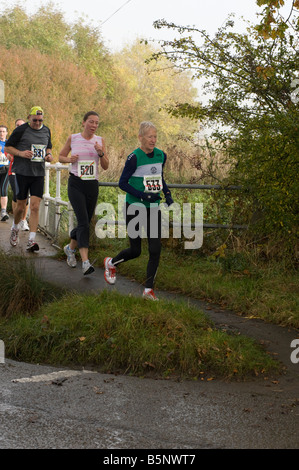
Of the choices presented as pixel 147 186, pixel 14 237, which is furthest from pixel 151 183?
pixel 14 237

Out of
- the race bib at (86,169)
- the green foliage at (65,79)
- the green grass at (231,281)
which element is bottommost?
the green grass at (231,281)

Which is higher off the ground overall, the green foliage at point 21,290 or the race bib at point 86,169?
the race bib at point 86,169

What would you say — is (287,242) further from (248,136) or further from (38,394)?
(38,394)

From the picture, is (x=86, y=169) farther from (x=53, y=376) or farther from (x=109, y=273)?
(x=53, y=376)

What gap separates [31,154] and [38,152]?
0.16 m

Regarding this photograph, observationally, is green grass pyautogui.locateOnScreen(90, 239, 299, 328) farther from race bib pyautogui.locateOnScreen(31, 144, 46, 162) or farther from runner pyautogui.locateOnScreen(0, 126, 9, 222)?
runner pyautogui.locateOnScreen(0, 126, 9, 222)

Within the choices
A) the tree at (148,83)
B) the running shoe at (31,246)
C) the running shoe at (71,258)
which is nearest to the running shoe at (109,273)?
the running shoe at (71,258)

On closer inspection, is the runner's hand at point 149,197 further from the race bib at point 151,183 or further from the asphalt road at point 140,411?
the asphalt road at point 140,411

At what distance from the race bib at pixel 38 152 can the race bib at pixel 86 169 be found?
1619 millimetres

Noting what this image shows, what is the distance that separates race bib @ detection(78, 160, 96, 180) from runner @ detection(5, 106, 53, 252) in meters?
1.54

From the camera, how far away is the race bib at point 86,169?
970 cm

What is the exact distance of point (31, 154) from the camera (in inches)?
432

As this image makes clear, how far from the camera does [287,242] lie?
966cm

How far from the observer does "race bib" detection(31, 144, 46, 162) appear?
11062 mm
